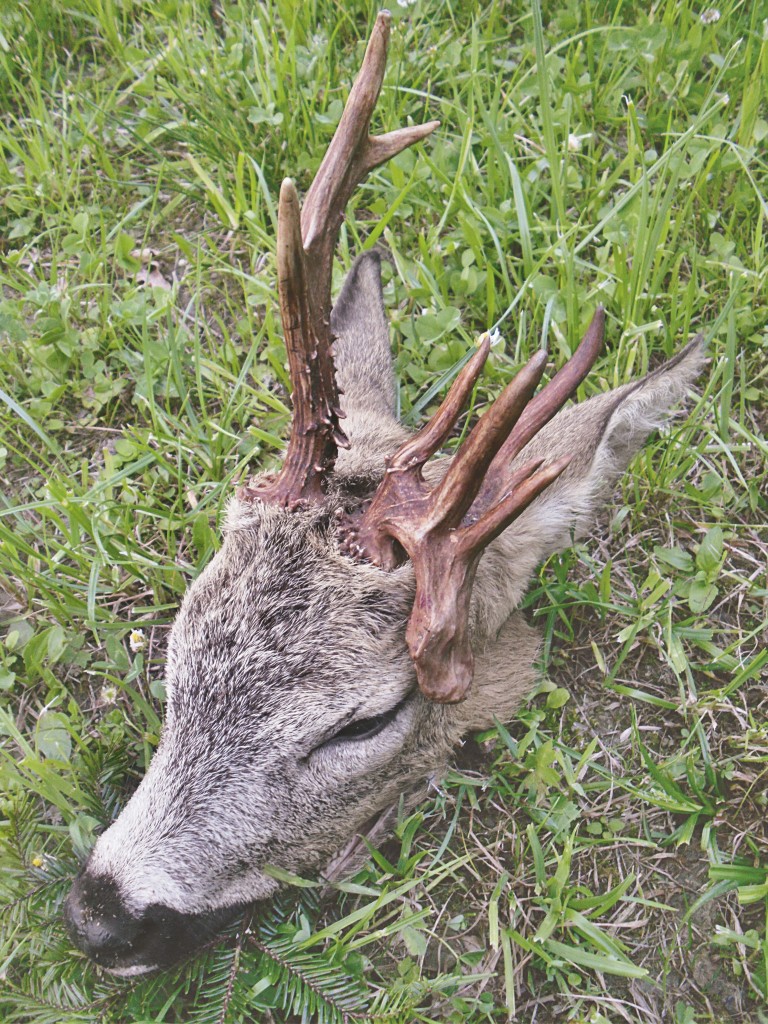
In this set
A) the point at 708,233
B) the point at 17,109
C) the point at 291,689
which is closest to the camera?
the point at 291,689

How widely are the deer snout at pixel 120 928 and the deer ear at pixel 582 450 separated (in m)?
1.65

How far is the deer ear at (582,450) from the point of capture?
3750mm

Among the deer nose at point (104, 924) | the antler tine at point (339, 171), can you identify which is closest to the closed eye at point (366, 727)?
the deer nose at point (104, 924)

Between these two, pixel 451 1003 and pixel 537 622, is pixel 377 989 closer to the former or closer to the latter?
pixel 451 1003

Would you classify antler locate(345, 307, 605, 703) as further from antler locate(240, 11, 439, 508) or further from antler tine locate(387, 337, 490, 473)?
antler locate(240, 11, 439, 508)

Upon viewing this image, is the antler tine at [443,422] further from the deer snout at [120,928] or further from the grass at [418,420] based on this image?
the deer snout at [120,928]

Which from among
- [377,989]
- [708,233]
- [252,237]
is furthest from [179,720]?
[708,233]

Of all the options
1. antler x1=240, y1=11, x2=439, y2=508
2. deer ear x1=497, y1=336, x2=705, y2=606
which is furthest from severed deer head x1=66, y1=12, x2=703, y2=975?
deer ear x1=497, y1=336, x2=705, y2=606

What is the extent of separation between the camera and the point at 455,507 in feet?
9.89

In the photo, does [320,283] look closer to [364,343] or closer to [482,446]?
[482,446]

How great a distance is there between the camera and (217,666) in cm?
324

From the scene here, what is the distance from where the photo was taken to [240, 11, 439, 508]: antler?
3.14m

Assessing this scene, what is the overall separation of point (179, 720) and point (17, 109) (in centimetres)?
416

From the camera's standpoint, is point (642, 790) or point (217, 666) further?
point (642, 790)
